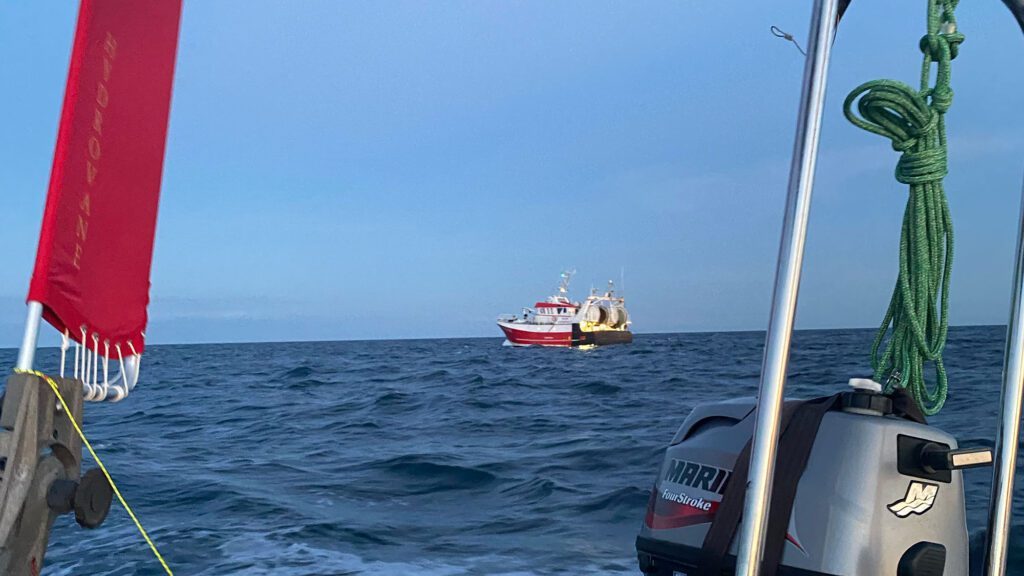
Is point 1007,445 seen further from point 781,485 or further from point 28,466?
point 28,466

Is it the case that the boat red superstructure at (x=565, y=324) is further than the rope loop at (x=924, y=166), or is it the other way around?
the boat red superstructure at (x=565, y=324)

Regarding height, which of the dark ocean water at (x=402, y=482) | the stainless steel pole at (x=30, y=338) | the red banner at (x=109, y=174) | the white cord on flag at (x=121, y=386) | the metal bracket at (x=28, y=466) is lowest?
the dark ocean water at (x=402, y=482)

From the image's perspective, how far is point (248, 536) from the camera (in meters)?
5.43

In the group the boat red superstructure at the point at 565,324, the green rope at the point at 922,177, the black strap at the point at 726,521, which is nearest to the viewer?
the green rope at the point at 922,177

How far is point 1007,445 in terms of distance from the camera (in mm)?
1627

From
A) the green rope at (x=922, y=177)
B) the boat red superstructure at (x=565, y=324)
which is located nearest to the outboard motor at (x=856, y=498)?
the green rope at (x=922, y=177)

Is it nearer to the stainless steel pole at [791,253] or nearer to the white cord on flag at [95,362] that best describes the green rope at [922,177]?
the stainless steel pole at [791,253]

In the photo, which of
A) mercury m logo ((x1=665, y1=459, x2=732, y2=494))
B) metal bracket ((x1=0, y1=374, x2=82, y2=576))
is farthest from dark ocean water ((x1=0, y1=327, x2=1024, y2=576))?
metal bracket ((x1=0, y1=374, x2=82, y2=576))

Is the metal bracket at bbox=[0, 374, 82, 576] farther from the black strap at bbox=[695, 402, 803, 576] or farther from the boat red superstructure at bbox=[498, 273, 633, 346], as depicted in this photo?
the boat red superstructure at bbox=[498, 273, 633, 346]

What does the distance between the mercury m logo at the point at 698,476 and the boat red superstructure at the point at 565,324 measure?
1912 inches

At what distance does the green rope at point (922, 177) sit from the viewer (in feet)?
4.94

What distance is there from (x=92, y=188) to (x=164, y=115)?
0.36 m

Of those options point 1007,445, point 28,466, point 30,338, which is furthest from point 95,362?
point 1007,445

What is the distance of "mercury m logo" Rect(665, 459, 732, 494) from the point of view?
74.9 inches
